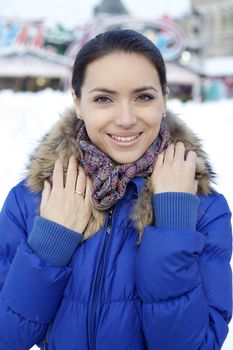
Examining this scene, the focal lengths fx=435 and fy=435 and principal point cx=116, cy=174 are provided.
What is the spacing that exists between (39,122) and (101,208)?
20.0ft

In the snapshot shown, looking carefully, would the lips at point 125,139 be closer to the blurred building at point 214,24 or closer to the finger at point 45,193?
the finger at point 45,193

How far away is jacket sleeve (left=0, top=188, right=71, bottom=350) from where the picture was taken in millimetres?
1202

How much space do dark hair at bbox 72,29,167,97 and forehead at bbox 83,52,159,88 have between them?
0.05 ft

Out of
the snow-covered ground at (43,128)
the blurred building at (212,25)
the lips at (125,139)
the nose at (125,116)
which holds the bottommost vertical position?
the snow-covered ground at (43,128)

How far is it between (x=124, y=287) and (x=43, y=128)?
5.96m

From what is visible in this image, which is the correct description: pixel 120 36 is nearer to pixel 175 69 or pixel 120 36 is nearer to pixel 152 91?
pixel 152 91

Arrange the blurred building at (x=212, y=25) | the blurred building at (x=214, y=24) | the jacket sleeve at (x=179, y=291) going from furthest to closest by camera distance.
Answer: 1. the blurred building at (x=214, y=24)
2. the blurred building at (x=212, y=25)
3. the jacket sleeve at (x=179, y=291)

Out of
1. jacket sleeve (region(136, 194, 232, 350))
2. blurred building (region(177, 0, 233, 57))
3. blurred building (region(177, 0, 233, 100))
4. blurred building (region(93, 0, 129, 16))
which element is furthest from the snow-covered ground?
blurred building (region(177, 0, 233, 57))

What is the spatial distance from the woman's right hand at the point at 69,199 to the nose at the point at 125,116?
20 centimetres

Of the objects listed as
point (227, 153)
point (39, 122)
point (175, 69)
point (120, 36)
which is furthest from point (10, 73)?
point (120, 36)

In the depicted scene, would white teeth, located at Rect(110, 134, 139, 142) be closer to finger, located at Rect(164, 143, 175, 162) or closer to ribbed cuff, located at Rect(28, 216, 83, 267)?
finger, located at Rect(164, 143, 175, 162)

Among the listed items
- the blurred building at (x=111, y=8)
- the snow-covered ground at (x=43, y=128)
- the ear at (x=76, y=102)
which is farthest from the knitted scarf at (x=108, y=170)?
the blurred building at (x=111, y=8)

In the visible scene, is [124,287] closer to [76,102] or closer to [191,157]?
[191,157]

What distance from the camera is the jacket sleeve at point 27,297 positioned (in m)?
1.20
